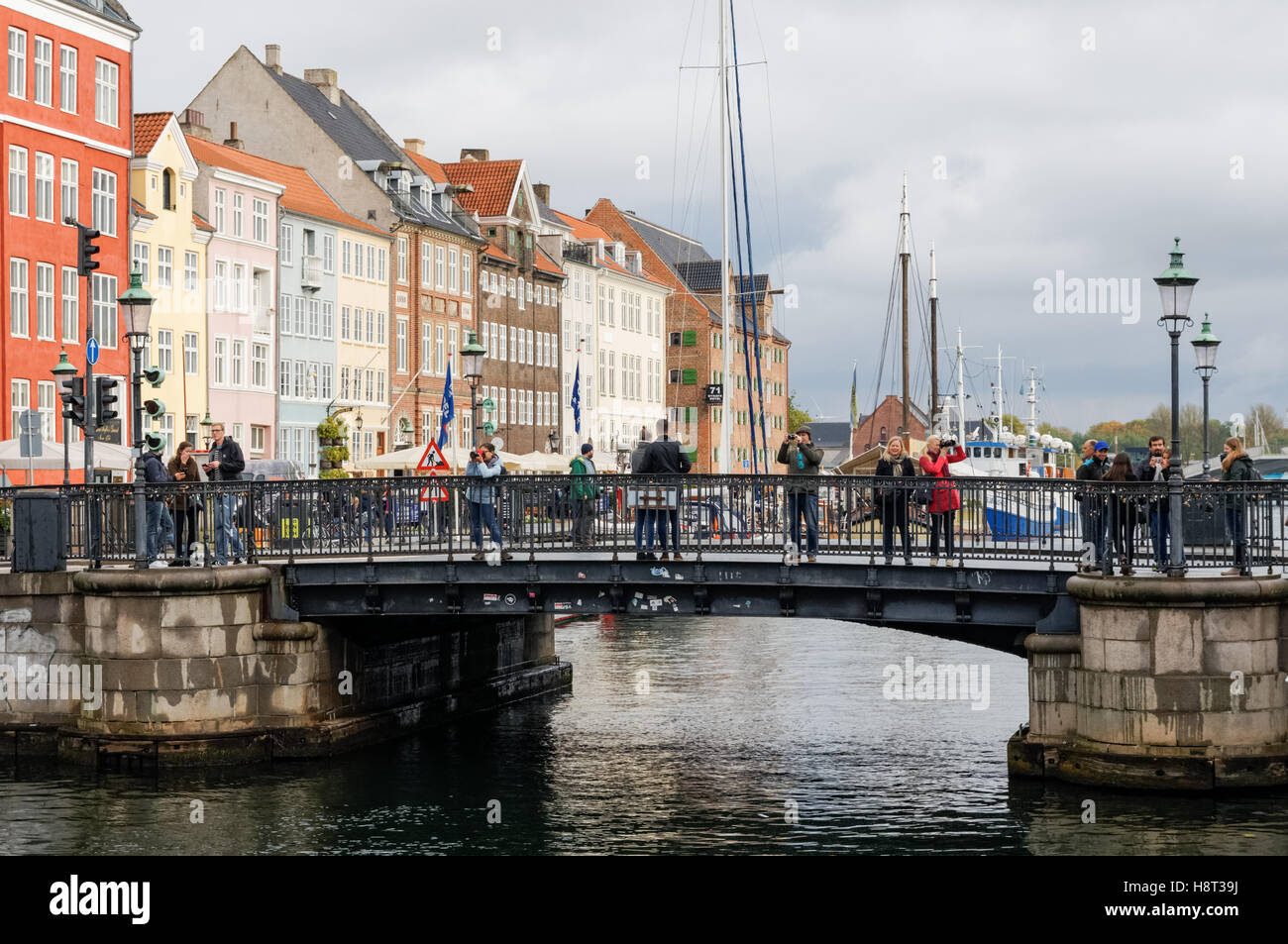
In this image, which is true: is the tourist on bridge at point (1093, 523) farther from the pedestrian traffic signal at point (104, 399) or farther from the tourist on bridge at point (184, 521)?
the pedestrian traffic signal at point (104, 399)

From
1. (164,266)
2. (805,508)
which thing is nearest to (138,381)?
(805,508)

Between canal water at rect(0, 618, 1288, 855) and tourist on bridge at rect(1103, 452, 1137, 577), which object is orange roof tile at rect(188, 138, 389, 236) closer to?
canal water at rect(0, 618, 1288, 855)

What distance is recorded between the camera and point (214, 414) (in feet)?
212

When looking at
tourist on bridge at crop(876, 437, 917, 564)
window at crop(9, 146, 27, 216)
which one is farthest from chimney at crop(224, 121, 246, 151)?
tourist on bridge at crop(876, 437, 917, 564)

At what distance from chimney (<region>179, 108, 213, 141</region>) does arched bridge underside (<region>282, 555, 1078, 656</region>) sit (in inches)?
1703

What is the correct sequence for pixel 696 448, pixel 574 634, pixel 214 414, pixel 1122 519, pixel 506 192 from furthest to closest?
1. pixel 696 448
2. pixel 506 192
3. pixel 214 414
4. pixel 574 634
5. pixel 1122 519

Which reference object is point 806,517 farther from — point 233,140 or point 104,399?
point 233,140

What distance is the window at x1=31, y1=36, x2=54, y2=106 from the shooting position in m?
51.2

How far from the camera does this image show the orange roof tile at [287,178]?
65688 millimetres

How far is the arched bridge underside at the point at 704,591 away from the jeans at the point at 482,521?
0.46m

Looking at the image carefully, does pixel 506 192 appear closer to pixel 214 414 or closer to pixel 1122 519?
pixel 214 414

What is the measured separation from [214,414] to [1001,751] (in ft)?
134

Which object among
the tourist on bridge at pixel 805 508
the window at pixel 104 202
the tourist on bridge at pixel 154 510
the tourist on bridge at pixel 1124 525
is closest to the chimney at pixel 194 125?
the window at pixel 104 202
